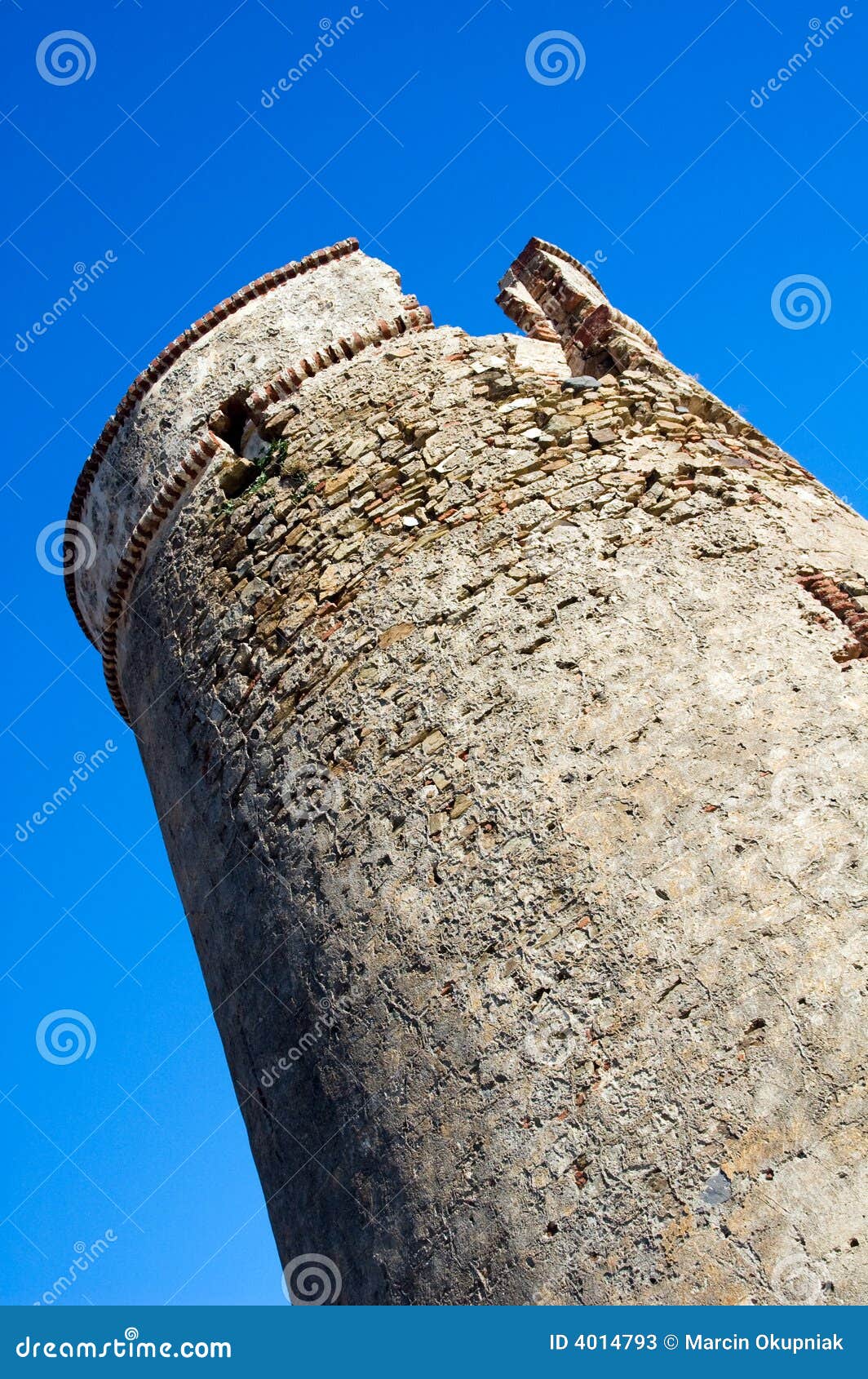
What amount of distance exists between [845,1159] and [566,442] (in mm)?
2770

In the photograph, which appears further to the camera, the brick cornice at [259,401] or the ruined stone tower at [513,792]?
the brick cornice at [259,401]

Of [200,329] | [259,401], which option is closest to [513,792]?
[259,401]

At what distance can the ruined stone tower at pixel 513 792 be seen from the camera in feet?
11.0

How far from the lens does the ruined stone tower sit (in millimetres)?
3361

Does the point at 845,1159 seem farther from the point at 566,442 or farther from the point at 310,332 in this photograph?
the point at 310,332

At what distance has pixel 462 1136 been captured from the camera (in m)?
3.71

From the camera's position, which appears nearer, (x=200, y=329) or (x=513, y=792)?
(x=513, y=792)

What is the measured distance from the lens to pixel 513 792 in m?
4.02

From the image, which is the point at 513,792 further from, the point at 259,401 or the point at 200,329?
the point at 200,329

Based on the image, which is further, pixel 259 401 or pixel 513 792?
pixel 259 401

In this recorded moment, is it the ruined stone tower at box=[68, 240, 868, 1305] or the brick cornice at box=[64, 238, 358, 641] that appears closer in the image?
the ruined stone tower at box=[68, 240, 868, 1305]

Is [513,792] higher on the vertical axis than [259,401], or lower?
lower

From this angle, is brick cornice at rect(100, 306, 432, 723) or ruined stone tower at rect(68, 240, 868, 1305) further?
brick cornice at rect(100, 306, 432, 723)

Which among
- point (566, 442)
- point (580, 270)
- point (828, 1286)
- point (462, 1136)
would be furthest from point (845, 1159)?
point (580, 270)
